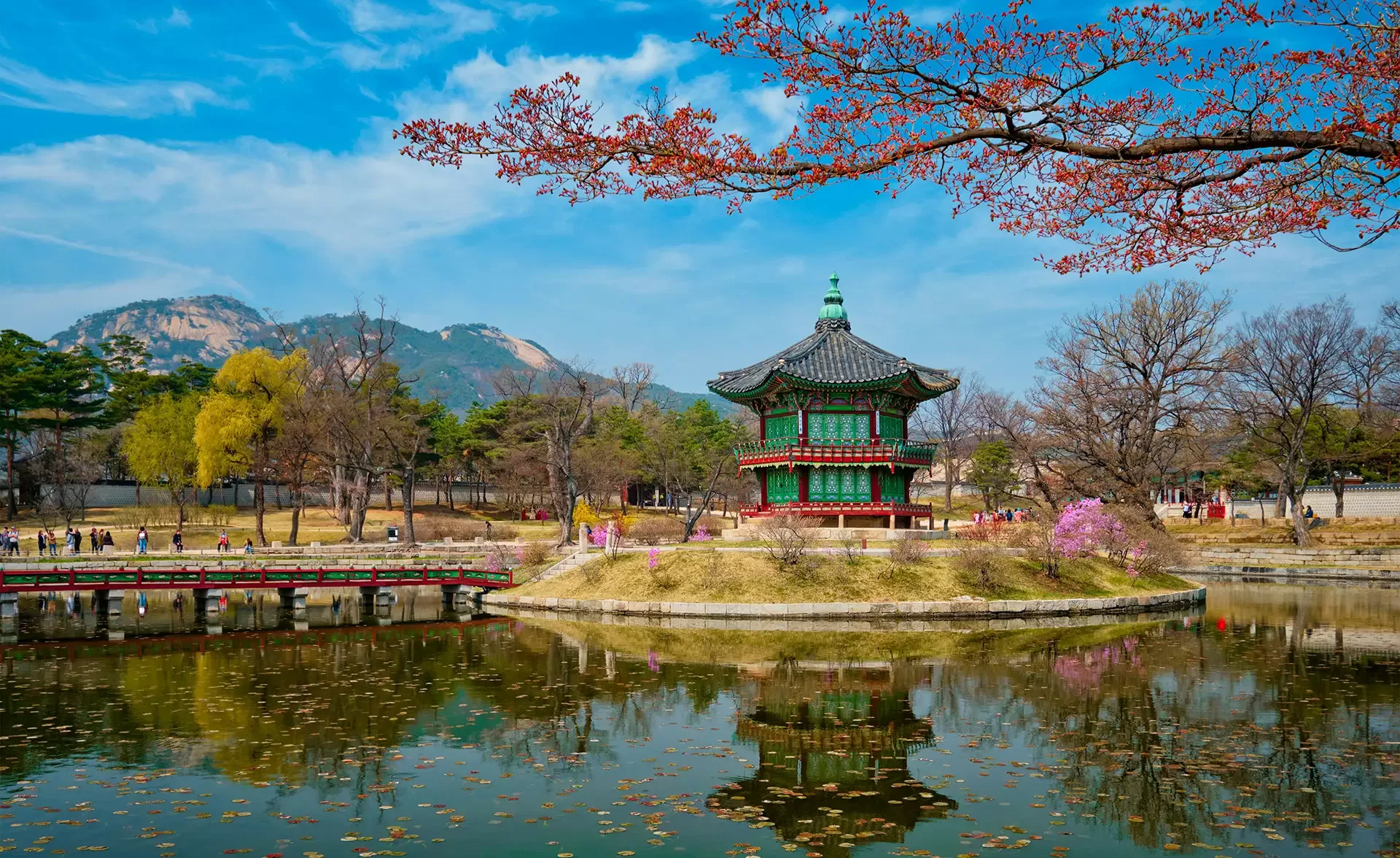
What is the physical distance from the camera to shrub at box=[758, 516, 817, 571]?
33438 millimetres

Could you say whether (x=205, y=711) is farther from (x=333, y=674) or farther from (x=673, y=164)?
(x=673, y=164)

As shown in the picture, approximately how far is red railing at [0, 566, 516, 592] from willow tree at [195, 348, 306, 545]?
22.2 meters

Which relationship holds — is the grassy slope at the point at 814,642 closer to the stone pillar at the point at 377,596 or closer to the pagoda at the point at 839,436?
the stone pillar at the point at 377,596

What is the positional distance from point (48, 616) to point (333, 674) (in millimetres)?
19175

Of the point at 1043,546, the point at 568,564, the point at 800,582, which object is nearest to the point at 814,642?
the point at 800,582

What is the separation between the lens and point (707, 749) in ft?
46.0

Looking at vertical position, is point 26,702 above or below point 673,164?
below

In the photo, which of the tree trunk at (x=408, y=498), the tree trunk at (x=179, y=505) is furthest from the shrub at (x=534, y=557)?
the tree trunk at (x=179, y=505)

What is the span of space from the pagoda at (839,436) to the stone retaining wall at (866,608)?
9440 mm

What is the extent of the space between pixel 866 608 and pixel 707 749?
17805mm

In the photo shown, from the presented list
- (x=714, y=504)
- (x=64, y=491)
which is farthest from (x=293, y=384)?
(x=714, y=504)

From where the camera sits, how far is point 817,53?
25.8 ft

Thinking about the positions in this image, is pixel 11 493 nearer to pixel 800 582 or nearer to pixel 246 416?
pixel 246 416

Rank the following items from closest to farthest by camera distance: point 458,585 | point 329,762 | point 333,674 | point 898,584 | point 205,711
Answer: point 329,762 < point 205,711 < point 333,674 < point 898,584 < point 458,585
